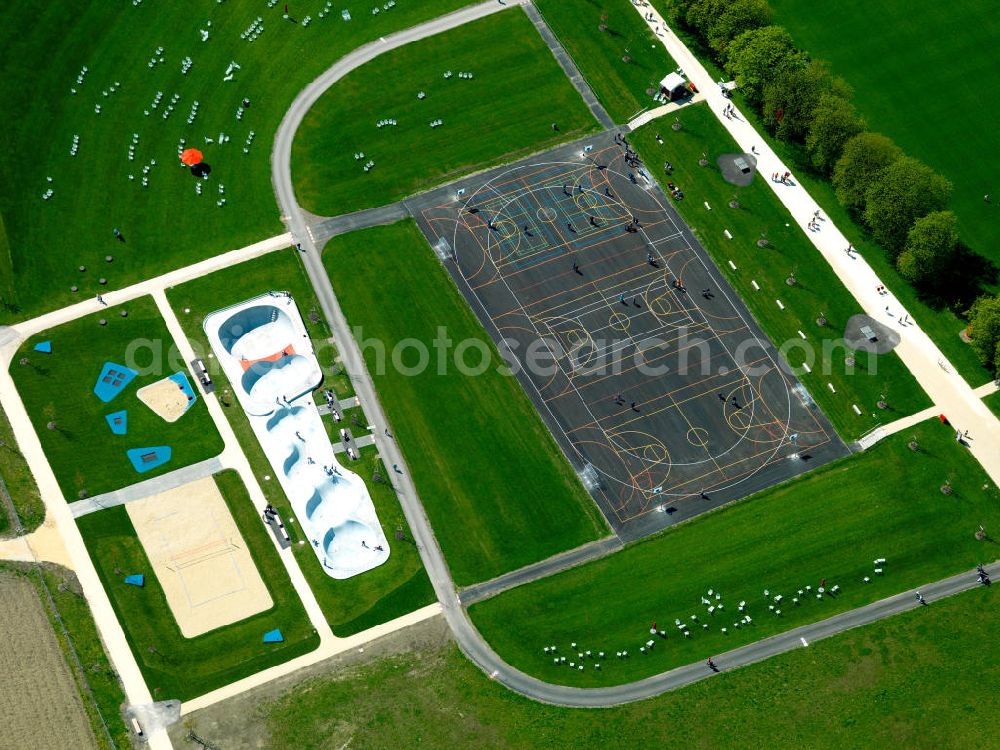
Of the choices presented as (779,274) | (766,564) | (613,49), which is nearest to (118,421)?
(766,564)

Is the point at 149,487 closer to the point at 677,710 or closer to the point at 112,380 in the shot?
the point at 112,380

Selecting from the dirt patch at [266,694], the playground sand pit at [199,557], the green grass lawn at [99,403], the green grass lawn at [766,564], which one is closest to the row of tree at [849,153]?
the green grass lawn at [766,564]

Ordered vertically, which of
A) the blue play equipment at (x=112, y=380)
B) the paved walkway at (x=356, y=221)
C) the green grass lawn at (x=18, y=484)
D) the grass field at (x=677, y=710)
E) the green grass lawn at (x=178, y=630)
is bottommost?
the grass field at (x=677, y=710)

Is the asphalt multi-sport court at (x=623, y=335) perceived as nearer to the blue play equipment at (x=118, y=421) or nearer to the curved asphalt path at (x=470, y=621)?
the curved asphalt path at (x=470, y=621)

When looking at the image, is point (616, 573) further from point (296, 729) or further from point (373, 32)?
point (373, 32)

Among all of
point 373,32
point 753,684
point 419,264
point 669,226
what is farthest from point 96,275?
point 753,684

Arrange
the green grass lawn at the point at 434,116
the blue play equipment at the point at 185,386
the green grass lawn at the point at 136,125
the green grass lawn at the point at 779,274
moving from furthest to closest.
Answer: the green grass lawn at the point at 434,116
the green grass lawn at the point at 136,125
the green grass lawn at the point at 779,274
the blue play equipment at the point at 185,386
